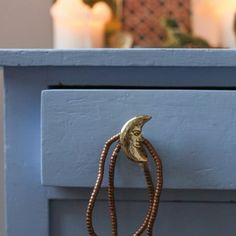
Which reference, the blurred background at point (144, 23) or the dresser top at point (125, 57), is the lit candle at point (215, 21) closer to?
the blurred background at point (144, 23)

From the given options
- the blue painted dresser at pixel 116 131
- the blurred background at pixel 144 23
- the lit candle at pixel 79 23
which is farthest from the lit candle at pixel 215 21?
the blue painted dresser at pixel 116 131

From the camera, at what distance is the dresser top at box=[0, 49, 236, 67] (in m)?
0.43

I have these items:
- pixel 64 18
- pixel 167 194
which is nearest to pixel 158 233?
pixel 167 194

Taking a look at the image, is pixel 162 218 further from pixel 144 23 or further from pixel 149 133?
pixel 144 23

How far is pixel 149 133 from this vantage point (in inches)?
17.2

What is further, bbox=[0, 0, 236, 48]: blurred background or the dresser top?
bbox=[0, 0, 236, 48]: blurred background

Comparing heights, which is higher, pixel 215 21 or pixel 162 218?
pixel 215 21

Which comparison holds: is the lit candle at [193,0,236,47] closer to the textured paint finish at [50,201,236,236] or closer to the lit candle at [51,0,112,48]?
the lit candle at [51,0,112,48]

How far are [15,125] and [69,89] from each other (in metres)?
0.06

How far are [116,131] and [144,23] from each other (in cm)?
41

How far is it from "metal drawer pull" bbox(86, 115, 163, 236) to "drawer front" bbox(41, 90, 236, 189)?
0.01m

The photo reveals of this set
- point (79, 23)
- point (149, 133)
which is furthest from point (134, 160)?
point (79, 23)

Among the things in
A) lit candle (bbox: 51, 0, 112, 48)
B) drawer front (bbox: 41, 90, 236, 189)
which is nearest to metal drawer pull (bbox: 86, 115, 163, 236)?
drawer front (bbox: 41, 90, 236, 189)

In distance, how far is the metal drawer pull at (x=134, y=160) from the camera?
0.42 meters
